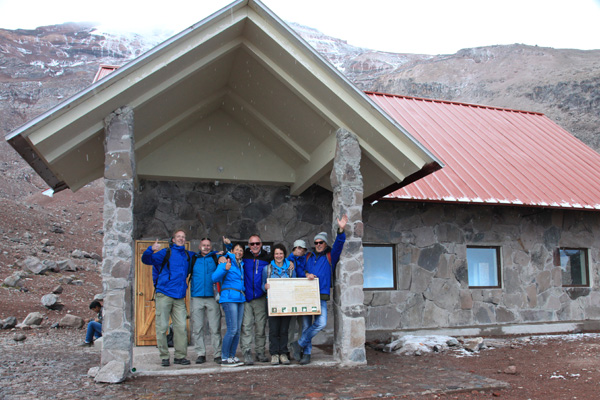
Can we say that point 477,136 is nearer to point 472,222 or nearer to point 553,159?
point 553,159

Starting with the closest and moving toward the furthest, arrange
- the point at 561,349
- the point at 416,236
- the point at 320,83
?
the point at 320,83 < the point at 561,349 < the point at 416,236

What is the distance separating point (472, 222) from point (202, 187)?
5430 mm

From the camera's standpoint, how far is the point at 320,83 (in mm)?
7227

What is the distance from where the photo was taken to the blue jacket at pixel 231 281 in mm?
Result: 6980

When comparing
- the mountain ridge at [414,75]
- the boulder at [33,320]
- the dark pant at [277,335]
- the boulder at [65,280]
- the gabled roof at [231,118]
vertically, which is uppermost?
the mountain ridge at [414,75]

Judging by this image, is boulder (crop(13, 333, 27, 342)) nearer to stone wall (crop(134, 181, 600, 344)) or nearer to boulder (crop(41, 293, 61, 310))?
stone wall (crop(134, 181, 600, 344))

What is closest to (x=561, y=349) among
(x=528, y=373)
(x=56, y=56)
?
(x=528, y=373)

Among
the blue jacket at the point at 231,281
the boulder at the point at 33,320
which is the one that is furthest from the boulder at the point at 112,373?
the boulder at the point at 33,320

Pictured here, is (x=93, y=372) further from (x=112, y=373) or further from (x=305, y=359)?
(x=305, y=359)

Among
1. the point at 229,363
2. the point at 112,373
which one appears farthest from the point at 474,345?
the point at 112,373

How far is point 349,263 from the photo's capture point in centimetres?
743

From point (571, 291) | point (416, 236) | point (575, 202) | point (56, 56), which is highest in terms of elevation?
point (56, 56)

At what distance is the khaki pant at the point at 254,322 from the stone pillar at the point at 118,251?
1.47 meters

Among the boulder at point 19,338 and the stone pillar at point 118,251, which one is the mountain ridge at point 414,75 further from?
the stone pillar at point 118,251
